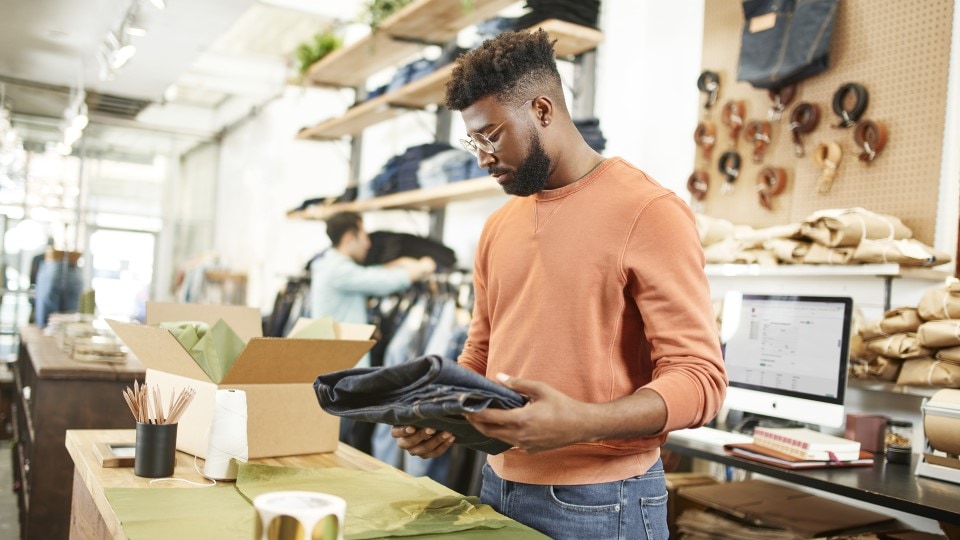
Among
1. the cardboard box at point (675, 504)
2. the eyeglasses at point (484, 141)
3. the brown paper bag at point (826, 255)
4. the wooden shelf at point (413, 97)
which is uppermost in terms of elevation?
the wooden shelf at point (413, 97)

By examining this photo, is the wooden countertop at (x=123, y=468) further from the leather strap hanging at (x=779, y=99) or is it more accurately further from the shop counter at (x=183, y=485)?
the leather strap hanging at (x=779, y=99)

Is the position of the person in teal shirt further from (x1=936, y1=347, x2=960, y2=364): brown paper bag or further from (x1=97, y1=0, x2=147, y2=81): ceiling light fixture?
(x1=936, y1=347, x2=960, y2=364): brown paper bag

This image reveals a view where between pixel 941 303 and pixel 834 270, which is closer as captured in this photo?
pixel 941 303

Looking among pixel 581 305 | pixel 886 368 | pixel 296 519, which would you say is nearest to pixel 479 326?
pixel 581 305

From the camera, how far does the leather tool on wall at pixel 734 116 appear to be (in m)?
3.35

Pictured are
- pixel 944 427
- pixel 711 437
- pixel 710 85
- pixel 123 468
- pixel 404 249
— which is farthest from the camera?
pixel 404 249

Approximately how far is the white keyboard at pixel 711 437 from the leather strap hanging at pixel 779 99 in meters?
1.26

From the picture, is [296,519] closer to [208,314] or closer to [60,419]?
[208,314]

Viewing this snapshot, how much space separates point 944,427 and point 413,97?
10.6ft

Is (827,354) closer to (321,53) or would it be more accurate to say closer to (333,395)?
(333,395)

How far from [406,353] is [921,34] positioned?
2.59 m

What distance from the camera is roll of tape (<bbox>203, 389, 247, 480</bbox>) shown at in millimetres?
1572

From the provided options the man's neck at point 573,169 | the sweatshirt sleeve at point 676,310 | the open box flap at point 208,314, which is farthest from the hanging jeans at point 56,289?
the sweatshirt sleeve at point 676,310

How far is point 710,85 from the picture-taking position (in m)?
3.47
